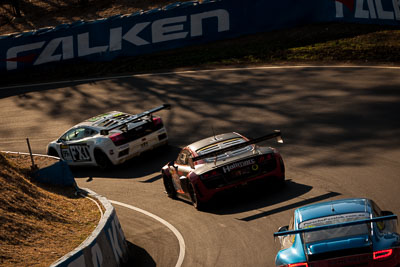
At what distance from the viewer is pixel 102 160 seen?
1872 cm

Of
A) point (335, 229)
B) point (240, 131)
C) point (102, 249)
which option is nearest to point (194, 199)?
point (102, 249)

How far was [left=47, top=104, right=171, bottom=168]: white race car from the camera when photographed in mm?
18156

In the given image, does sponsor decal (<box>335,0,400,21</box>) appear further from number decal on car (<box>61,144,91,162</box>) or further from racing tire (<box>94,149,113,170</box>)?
number decal on car (<box>61,144,91,162</box>)

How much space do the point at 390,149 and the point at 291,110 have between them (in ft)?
18.1

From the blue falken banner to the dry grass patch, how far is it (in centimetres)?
1783

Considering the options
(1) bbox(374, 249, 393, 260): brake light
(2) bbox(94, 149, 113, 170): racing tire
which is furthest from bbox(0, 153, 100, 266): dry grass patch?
(1) bbox(374, 249, 393, 260): brake light

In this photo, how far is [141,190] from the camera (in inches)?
635

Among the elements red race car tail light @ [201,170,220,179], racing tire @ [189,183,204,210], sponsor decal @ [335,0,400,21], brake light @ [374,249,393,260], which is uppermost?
sponsor decal @ [335,0,400,21]

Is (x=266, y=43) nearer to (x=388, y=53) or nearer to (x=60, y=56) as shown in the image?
(x=388, y=53)

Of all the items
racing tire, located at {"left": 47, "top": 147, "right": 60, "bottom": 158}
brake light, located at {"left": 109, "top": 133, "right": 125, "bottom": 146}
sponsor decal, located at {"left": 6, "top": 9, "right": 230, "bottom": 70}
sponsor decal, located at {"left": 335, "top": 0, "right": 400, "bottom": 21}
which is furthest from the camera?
sponsor decal, located at {"left": 6, "top": 9, "right": 230, "bottom": 70}

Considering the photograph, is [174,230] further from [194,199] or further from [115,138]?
[115,138]

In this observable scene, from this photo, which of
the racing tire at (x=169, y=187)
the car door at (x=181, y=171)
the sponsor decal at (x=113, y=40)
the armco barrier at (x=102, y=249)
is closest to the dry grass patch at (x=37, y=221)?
the armco barrier at (x=102, y=249)

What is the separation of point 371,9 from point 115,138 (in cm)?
1511

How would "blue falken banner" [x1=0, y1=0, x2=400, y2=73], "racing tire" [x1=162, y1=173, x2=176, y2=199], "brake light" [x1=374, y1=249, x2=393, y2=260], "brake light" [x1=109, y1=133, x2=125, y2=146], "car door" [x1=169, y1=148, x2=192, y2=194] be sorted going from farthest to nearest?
"blue falken banner" [x1=0, y1=0, x2=400, y2=73] → "brake light" [x1=109, y1=133, x2=125, y2=146] → "racing tire" [x1=162, y1=173, x2=176, y2=199] → "car door" [x1=169, y1=148, x2=192, y2=194] → "brake light" [x1=374, y1=249, x2=393, y2=260]
